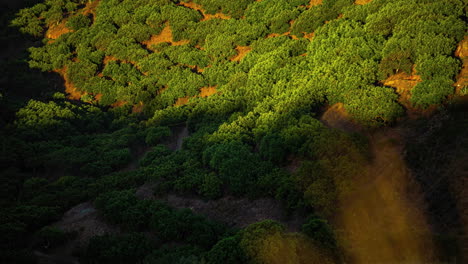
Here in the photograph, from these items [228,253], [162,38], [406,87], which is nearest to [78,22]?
[162,38]

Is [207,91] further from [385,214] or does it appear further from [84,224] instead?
[385,214]

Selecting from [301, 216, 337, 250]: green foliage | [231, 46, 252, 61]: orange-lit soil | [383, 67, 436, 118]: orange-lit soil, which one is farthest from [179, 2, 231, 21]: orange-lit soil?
[301, 216, 337, 250]: green foliage

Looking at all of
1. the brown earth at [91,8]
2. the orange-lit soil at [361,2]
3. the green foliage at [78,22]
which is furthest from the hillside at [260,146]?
the brown earth at [91,8]

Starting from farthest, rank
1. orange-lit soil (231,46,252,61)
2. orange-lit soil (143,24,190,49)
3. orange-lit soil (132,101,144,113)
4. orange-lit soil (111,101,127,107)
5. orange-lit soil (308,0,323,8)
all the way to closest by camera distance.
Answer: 1. orange-lit soil (143,24,190,49)
2. orange-lit soil (111,101,127,107)
3. orange-lit soil (132,101,144,113)
4. orange-lit soil (231,46,252,61)
5. orange-lit soil (308,0,323,8)

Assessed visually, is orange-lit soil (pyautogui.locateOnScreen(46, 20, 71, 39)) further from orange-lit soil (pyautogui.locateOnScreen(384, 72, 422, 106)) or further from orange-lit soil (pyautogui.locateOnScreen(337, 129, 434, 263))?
orange-lit soil (pyautogui.locateOnScreen(337, 129, 434, 263))

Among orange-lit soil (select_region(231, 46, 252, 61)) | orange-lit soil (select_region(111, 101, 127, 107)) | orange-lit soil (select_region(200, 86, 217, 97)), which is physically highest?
orange-lit soil (select_region(231, 46, 252, 61))

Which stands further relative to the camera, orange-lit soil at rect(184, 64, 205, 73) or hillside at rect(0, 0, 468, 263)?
orange-lit soil at rect(184, 64, 205, 73)

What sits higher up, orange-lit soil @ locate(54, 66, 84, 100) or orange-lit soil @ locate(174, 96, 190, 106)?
orange-lit soil @ locate(54, 66, 84, 100)
